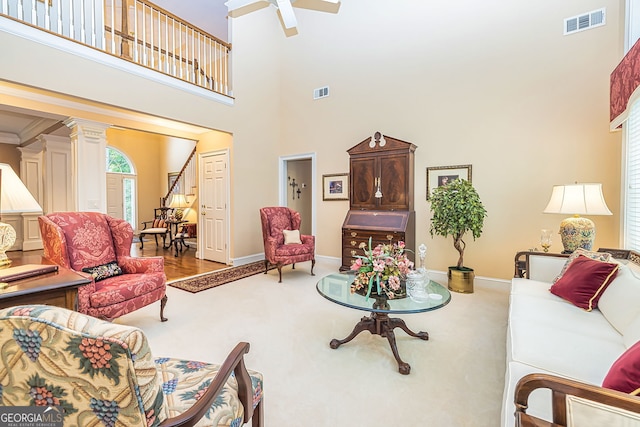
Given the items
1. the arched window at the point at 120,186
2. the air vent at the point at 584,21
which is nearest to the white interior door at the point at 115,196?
the arched window at the point at 120,186

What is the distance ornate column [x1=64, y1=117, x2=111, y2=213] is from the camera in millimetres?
4191

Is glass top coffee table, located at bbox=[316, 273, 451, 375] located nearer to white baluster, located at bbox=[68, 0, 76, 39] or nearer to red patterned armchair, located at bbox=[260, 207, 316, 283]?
red patterned armchair, located at bbox=[260, 207, 316, 283]

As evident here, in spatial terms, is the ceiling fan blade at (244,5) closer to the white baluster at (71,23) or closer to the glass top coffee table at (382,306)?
the white baluster at (71,23)

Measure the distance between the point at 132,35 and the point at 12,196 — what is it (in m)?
3.78

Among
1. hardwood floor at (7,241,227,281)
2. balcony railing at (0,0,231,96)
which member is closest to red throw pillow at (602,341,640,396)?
hardwood floor at (7,241,227,281)

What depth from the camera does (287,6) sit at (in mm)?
2891

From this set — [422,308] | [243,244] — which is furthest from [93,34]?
[422,308]

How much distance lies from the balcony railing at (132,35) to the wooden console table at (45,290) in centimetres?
292

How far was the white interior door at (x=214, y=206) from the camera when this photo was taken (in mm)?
5336

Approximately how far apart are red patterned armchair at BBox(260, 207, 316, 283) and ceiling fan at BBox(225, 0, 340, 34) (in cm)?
260

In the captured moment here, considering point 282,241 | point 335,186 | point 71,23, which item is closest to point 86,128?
point 71,23

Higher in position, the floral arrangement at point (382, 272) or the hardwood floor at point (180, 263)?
the floral arrangement at point (382, 272)

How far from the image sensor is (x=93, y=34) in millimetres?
3396

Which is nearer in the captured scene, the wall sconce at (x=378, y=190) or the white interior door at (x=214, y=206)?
the wall sconce at (x=378, y=190)
